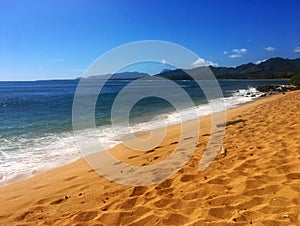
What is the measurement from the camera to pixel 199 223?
340 cm

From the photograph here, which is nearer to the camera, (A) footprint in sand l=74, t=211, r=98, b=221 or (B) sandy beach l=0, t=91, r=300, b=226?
(B) sandy beach l=0, t=91, r=300, b=226

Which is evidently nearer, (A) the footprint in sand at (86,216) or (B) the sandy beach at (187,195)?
(B) the sandy beach at (187,195)

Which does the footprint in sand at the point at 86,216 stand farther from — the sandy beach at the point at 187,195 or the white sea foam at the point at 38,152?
the white sea foam at the point at 38,152

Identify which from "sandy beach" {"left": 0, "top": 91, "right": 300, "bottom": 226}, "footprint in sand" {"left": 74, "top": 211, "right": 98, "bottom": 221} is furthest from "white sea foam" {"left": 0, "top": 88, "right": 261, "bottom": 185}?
"footprint in sand" {"left": 74, "top": 211, "right": 98, "bottom": 221}

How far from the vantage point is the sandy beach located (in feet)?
11.7

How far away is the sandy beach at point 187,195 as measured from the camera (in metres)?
3.58

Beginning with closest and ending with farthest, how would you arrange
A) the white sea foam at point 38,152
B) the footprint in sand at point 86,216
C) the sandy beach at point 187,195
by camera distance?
the sandy beach at point 187,195
the footprint in sand at point 86,216
the white sea foam at point 38,152

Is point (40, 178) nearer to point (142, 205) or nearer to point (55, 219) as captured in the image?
point (55, 219)

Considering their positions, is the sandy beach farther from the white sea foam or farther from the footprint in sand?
the white sea foam

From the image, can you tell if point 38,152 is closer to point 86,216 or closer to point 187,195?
point 86,216

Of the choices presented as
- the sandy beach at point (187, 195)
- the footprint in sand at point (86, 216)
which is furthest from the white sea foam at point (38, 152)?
the footprint in sand at point (86, 216)

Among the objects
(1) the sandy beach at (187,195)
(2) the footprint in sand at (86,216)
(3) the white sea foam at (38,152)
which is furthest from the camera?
(3) the white sea foam at (38,152)

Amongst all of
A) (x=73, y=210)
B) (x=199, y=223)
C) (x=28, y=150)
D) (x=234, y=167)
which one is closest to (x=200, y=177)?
(x=234, y=167)

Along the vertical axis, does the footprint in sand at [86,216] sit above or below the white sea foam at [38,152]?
above
